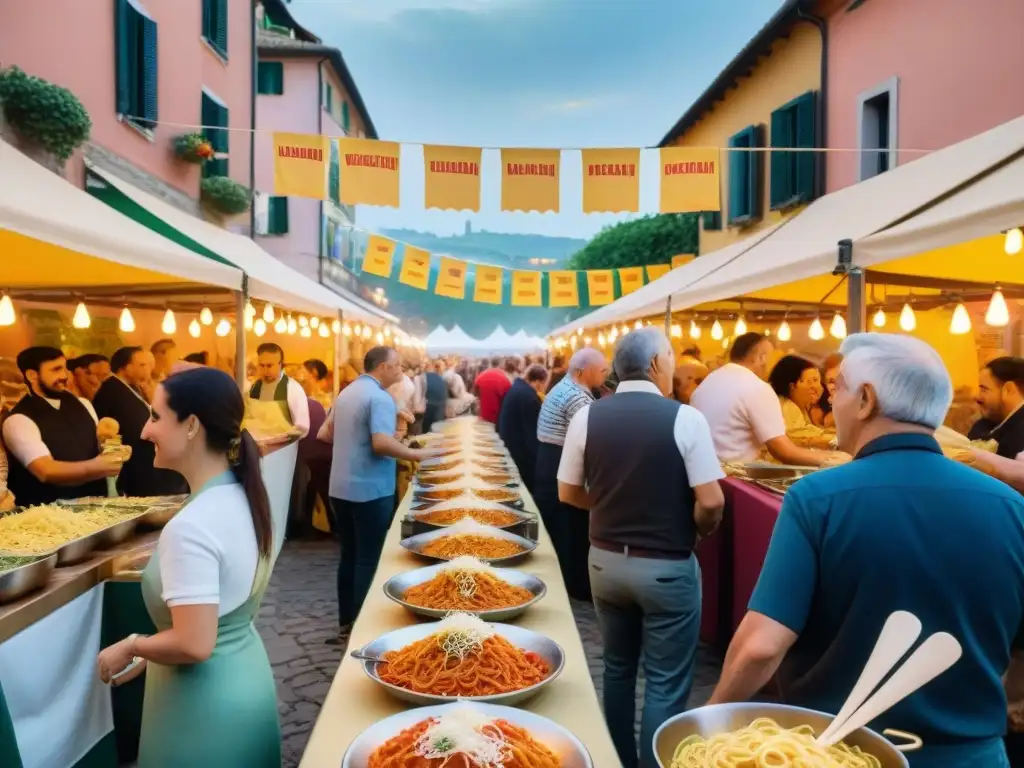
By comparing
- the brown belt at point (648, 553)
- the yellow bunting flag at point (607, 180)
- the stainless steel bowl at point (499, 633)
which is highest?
the yellow bunting flag at point (607, 180)

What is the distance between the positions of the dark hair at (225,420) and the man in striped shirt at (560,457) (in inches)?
160

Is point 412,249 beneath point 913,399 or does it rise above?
above

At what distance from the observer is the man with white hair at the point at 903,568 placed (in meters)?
1.66

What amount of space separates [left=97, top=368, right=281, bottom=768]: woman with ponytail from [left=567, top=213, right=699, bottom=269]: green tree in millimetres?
18208

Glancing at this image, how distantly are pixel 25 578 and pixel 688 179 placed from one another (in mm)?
7568

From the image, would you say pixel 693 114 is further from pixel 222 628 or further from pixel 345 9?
pixel 345 9

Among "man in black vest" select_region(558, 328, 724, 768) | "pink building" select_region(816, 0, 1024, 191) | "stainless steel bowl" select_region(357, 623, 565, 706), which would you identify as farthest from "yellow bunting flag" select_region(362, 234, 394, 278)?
"stainless steel bowl" select_region(357, 623, 565, 706)

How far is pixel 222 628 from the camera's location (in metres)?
2.20

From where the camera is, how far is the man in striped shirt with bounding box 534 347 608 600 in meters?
6.22

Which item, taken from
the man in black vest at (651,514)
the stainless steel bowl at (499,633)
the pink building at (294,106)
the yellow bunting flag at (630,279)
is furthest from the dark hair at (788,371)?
the pink building at (294,106)

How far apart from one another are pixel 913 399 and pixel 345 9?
183 m

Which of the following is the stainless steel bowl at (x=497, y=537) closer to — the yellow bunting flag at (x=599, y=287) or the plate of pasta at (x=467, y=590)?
the plate of pasta at (x=467, y=590)

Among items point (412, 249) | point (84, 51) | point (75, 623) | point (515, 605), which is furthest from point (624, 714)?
point (412, 249)

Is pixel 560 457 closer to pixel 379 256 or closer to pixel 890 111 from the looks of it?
pixel 890 111
